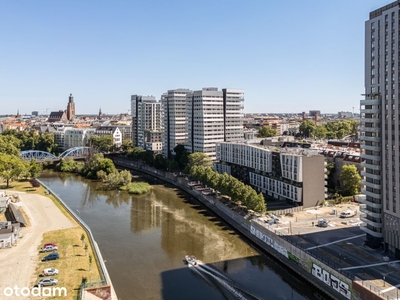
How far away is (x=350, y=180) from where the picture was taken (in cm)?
4684

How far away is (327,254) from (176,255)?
13.0 m

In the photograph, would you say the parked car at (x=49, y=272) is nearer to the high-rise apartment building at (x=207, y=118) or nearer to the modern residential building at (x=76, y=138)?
the high-rise apartment building at (x=207, y=118)

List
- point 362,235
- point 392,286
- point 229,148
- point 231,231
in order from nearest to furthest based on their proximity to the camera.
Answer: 1. point 392,286
2. point 362,235
3. point 231,231
4. point 229,148

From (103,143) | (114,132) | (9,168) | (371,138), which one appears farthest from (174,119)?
(371,138)

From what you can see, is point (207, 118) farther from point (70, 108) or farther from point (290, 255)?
point (70, 108)

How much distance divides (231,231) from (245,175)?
59.3ft

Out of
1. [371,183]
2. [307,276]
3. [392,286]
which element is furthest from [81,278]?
[371,183]

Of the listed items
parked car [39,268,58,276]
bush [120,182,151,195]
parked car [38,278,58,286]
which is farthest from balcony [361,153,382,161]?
bush [120,182,151,195]

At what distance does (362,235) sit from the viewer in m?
33.0

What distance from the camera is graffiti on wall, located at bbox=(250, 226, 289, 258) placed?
30.7 metres

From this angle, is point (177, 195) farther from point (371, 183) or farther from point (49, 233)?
point (371, 183)

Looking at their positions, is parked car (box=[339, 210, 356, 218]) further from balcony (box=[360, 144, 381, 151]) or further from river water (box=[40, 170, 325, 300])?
river water (box=[40, 170, 325, 300])

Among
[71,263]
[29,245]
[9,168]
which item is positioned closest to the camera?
[71,263]

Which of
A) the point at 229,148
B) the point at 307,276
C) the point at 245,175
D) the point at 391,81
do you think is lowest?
the point at 307,276
